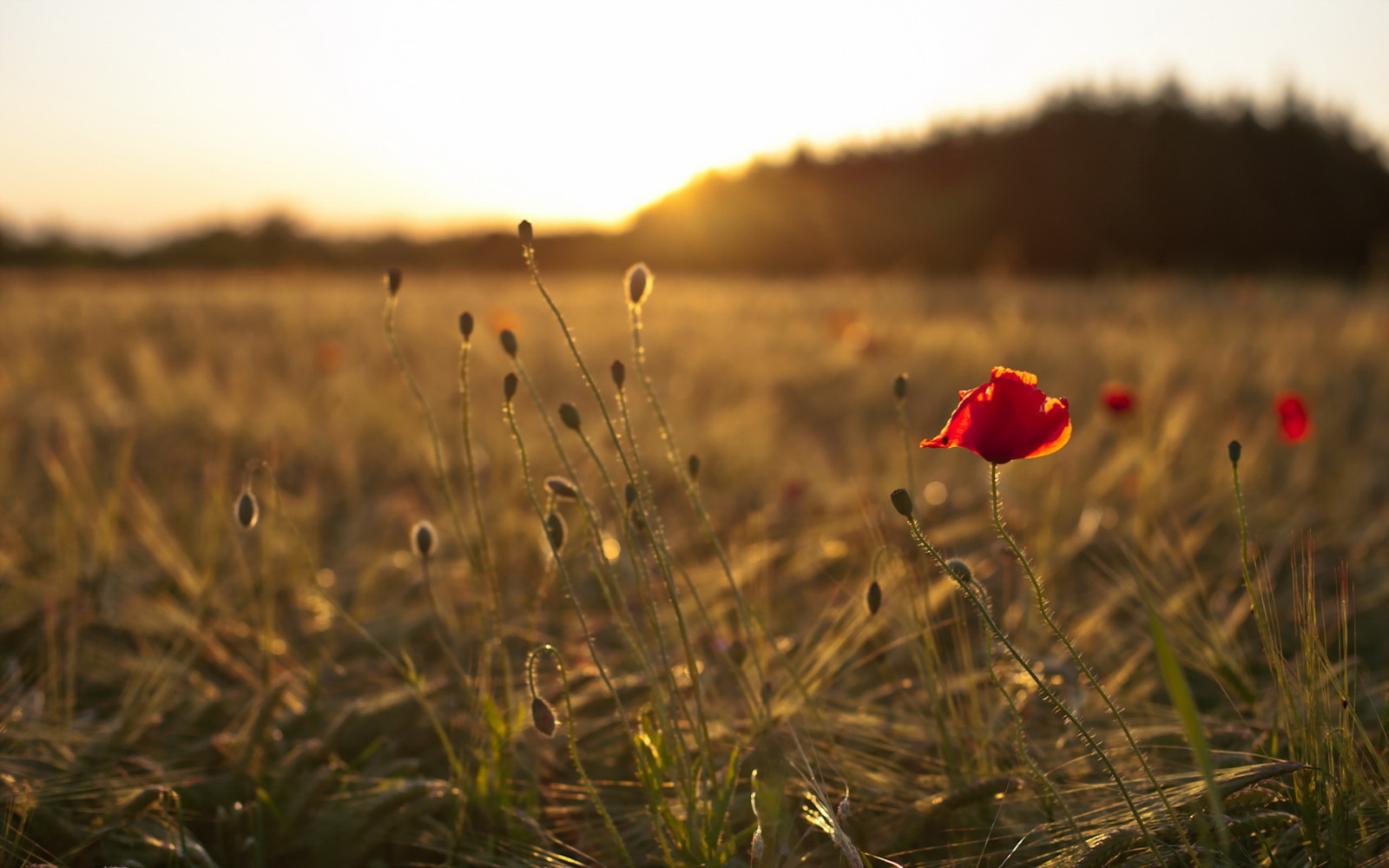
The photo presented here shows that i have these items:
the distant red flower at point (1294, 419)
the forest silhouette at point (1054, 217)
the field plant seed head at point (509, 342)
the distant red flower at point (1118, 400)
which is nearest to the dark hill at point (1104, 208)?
the forest silhouette at point (1054, 217)

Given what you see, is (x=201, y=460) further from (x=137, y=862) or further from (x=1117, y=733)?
(x=1117, y=733)

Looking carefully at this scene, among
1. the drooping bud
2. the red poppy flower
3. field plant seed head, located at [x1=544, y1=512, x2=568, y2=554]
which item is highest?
the drooping bud

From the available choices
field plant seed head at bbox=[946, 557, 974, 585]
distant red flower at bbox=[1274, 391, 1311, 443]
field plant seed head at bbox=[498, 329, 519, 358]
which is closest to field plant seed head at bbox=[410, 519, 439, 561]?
field plant seed head at bbox=[498, 329, 519, 358]

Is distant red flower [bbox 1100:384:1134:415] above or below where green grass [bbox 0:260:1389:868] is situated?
above

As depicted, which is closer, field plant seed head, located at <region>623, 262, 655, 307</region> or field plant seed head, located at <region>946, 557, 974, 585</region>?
field plant seed head, located at <region>946, 557, 974, 585</region>

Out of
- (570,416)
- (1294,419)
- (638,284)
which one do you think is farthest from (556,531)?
(1294,419)

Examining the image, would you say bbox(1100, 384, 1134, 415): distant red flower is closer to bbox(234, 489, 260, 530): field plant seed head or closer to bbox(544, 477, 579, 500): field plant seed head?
bbox(544, 477, 579, 500): field plant seed head

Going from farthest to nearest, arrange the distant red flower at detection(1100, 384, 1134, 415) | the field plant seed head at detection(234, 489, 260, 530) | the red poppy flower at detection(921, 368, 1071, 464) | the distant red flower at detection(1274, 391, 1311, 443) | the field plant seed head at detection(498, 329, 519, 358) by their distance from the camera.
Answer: the distant red flower at detection(1100, 384, 1134, 415) → the distant red flower at detection(1274, 391, 1311, 443) → the field plant seed head at detection(234, 489, 260, 530) → the field plant seed head at detection(498, 329, 519, 358) → the red poppy flower at detection(921, 368, 1071, 464)
